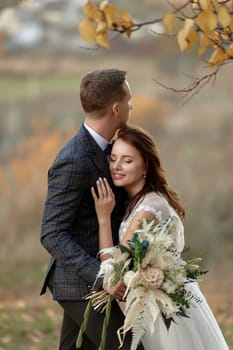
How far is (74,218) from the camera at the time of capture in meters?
4.84

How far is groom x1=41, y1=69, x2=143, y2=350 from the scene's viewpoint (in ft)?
15.7

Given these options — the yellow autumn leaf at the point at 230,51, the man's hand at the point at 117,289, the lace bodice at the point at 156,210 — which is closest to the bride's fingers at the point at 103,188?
the lace bodice at the point at 156,210

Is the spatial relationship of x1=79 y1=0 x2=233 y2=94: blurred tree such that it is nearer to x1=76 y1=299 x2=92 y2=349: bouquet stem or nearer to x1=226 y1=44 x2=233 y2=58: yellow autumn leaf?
x1=226 y1=44 x2=233 y2=58: yellow autumn leaf

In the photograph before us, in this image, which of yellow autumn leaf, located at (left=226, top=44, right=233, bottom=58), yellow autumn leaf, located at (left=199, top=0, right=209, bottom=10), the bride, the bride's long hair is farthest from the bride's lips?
yellow autumn leaf, located at (left=199, top=0, right=209, bottom=10)

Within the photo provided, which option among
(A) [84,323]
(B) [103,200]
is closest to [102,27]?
(B) [103,200]

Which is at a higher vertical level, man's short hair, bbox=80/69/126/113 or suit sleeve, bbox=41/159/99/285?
man's short hair, bbox=80/69/126/113

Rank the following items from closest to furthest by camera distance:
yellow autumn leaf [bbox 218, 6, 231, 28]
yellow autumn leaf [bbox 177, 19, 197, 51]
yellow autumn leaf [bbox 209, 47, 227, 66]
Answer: yellow autumn leaf [bbox 177, 19, 197, 51]
yellow autumn leaf [bbox 218, 6, 231, 28]
yellow autumn leaf [bbox 209, 47, 227, 66]

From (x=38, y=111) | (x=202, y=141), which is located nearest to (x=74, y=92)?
(x=38, y=111)

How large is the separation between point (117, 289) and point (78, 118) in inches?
472

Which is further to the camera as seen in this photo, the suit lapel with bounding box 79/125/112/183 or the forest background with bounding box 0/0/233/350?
the forest background with bounding box 0/0/233/350

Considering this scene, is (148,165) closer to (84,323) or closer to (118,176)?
(118,176)

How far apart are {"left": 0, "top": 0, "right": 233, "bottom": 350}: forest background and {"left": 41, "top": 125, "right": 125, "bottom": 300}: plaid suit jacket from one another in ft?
34.0

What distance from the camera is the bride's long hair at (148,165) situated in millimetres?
4934

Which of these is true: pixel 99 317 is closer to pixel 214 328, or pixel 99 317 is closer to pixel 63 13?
pixel 214 328
